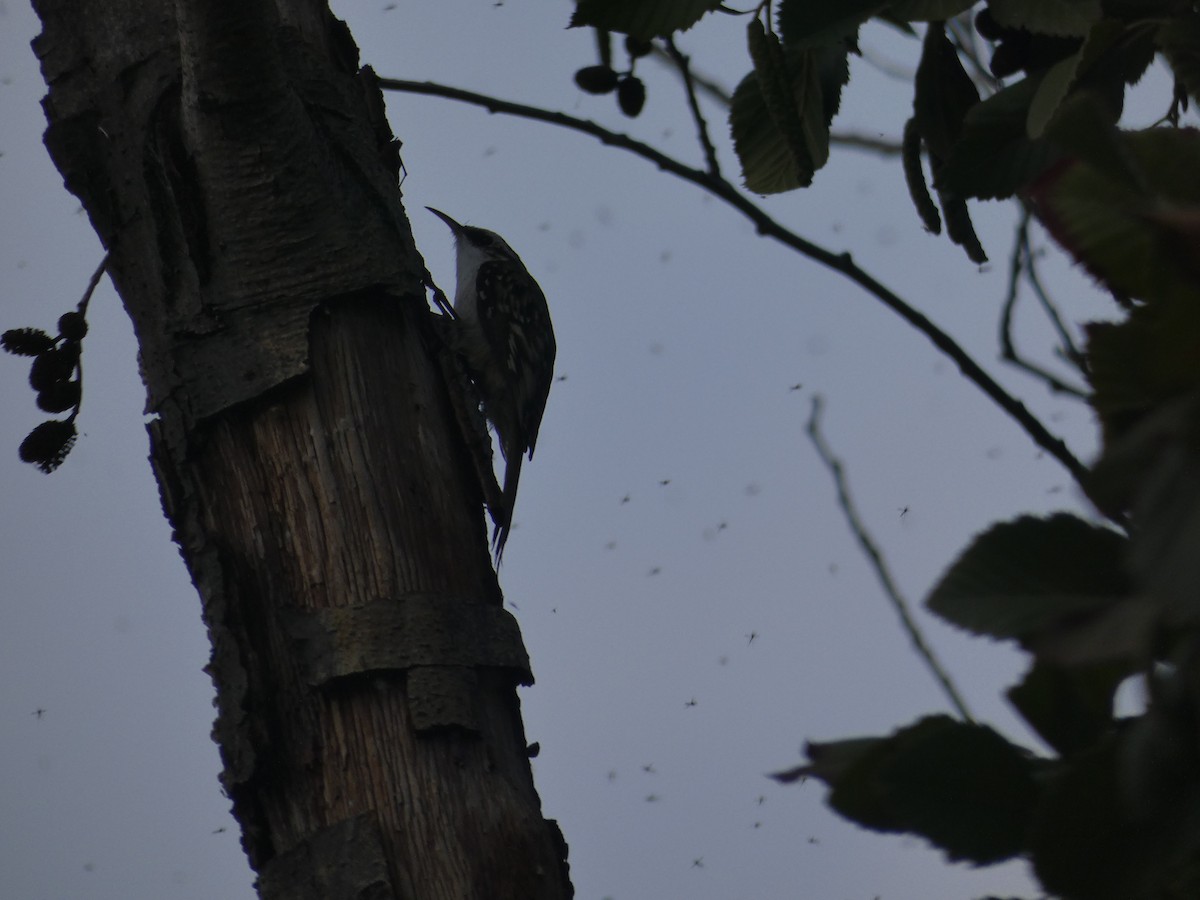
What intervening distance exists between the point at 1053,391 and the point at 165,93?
58.5 inches

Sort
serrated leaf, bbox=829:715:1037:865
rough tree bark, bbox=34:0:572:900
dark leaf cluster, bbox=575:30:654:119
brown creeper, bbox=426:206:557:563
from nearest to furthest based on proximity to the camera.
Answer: serrated leaf, bbox=829:715:1037:865 → rough tree bark, bbox=34:0:572:900 → dark leaf cluster, bbox=575:30:654:119 → brown creeper, bbox=426:206:557:563

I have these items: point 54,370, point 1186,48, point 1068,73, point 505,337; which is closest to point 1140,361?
point 1186,48

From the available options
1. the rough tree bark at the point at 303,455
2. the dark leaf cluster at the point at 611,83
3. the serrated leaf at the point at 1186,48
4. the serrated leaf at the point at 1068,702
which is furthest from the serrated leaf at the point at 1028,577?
the dark leaf cluster at the point at 611,83

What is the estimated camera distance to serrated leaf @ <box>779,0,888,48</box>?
1.27 metres

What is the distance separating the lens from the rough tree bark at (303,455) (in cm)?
180

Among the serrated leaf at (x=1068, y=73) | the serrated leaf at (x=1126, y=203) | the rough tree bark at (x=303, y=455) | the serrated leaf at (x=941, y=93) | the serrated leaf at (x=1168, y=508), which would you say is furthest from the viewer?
the rough tree bark at (x=303, y=455)

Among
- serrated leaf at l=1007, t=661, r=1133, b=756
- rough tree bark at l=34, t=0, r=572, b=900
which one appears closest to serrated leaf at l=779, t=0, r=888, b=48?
serrated leaf at l=1007, t=661, r=1133, b=756

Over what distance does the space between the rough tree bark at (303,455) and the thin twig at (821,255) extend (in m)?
0.34

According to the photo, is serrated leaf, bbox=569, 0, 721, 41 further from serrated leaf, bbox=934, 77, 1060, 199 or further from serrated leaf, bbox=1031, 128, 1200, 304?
serrated leaf, bbox=1031, 128, 1200, 304

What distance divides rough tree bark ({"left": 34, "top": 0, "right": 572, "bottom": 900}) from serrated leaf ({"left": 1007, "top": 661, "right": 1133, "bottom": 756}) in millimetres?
1183

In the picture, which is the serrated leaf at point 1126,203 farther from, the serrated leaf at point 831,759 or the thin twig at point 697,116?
the thin twig at point 697,116

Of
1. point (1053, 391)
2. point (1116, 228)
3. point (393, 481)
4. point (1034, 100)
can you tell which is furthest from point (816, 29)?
point (393, 481)

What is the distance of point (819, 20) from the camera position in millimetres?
1272

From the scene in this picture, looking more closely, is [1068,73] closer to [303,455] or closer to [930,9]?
[930,9]
